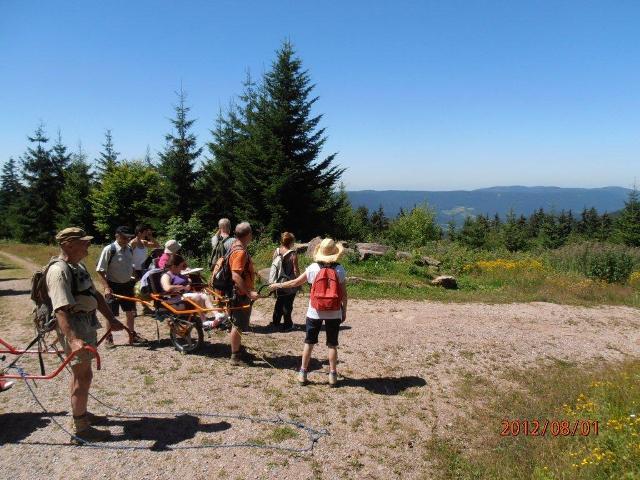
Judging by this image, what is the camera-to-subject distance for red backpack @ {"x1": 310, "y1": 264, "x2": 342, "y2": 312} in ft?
17.1

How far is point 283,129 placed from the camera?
22.7m

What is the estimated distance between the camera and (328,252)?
17.6ft

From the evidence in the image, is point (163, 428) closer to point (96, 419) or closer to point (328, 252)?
point (96, 419)

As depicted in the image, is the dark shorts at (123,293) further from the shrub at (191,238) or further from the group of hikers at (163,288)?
the shrub at (191,238)

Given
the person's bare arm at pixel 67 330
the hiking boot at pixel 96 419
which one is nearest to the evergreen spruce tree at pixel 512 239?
the hiking boot at pixel 96 419

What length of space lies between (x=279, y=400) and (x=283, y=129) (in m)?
19.3

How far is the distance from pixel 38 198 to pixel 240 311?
135 feet

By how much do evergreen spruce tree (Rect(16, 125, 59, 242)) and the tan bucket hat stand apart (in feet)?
133

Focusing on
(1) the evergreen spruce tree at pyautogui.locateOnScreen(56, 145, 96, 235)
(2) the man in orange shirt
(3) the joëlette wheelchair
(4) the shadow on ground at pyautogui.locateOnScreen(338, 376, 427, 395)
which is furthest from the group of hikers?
(1) the evergreen spruce tree at pyautogui.locateOnScreen(56, 145, 96, 235)

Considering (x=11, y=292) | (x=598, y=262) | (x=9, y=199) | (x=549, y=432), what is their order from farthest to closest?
(x=9, y=199), (x=598, y=262), (x=11, y=292), (x=549, y=432)

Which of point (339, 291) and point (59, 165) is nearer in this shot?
point (339, 291)

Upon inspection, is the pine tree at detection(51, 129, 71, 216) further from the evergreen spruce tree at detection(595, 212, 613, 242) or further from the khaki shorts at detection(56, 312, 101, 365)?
the evergreen spruce tree at detection(595, 212, 613, 242)

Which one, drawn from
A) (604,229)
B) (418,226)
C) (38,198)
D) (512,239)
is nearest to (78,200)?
(38,198)

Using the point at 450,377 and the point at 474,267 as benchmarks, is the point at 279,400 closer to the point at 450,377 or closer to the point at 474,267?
the point at 450,377
